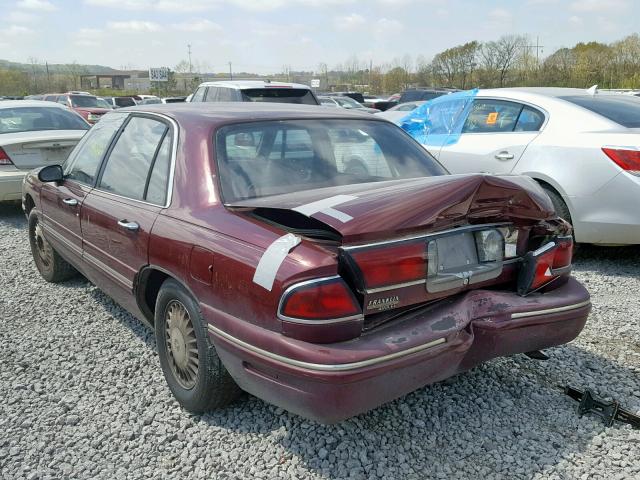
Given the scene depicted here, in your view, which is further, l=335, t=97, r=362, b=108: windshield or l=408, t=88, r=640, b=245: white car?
l=335, t=97, r=362, b=108: windshield

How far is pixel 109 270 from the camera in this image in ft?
11.8

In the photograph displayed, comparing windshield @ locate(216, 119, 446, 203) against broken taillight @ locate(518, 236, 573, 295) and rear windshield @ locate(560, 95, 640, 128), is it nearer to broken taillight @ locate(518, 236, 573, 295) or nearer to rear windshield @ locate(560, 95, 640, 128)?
broken taillight @ locate(518, 236, 573, 295)

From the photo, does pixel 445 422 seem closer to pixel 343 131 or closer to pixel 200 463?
pixel 200 463

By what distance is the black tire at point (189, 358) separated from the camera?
274 cm

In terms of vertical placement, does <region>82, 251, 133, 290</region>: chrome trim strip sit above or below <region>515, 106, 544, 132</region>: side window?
below

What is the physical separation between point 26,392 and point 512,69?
143 ft

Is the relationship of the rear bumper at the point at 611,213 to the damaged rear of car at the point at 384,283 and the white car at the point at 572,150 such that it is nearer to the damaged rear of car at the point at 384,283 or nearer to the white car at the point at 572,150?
the white car at the point at 572,150

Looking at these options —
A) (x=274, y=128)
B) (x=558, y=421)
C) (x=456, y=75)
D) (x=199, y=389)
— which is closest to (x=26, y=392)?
(x=199, y=389)

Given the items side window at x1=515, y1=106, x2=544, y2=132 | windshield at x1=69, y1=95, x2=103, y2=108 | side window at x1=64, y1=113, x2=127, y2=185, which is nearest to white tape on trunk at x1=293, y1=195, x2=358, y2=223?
side window at x1=64, y1=113, x2=127, y2=185

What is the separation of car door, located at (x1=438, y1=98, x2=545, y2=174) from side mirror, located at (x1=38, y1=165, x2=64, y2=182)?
3.80m

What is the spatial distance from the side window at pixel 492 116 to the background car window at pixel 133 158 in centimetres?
372

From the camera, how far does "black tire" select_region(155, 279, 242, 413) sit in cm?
274

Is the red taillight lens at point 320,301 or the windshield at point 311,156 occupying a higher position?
the windshield at point 311,156

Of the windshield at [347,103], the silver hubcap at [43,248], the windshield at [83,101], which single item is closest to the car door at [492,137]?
the silver hubcap at [43,248]
